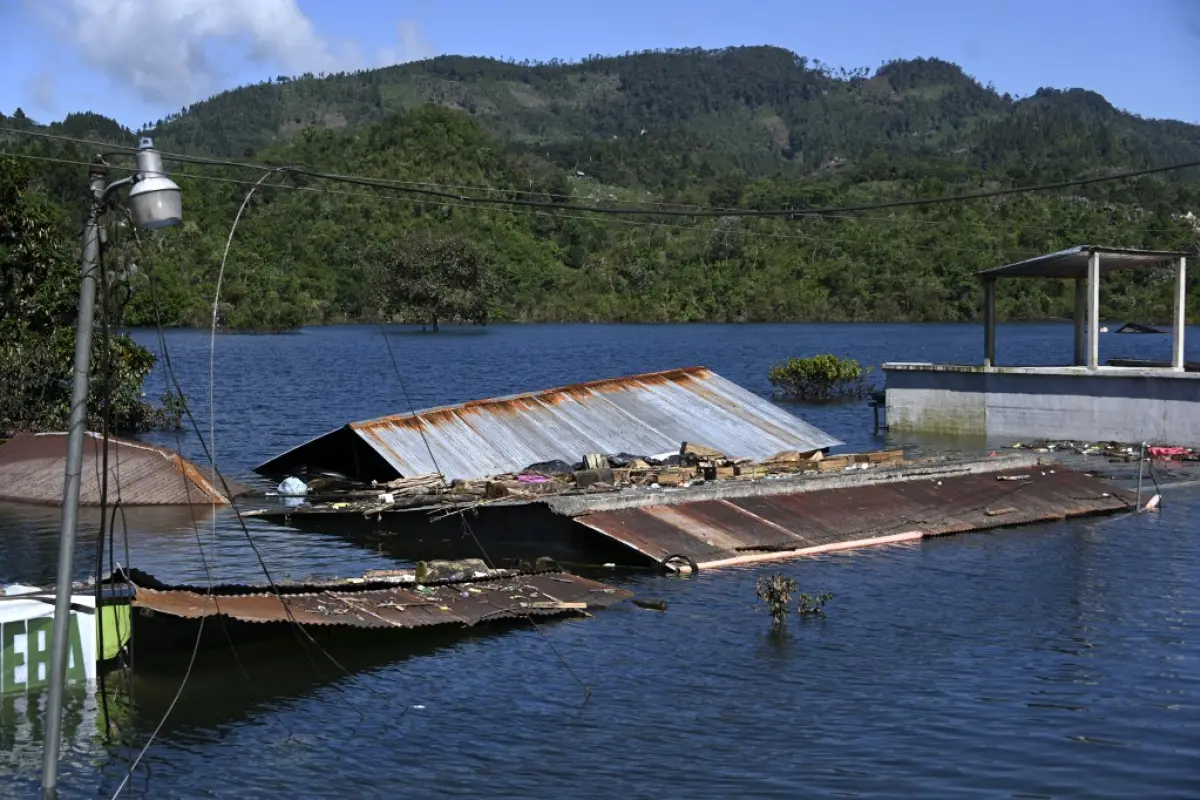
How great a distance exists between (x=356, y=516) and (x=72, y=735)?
12.4 meters

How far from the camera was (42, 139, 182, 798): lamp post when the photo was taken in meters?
10.2

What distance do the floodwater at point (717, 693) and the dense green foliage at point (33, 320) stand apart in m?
9.85

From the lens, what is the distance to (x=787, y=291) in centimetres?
15025

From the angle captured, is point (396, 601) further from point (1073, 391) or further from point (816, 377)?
point (816, 377)

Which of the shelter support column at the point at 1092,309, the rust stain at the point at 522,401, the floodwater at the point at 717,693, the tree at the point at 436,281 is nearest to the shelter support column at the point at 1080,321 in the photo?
the shelter support column at the point at 1092,309

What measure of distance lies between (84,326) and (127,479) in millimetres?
21029

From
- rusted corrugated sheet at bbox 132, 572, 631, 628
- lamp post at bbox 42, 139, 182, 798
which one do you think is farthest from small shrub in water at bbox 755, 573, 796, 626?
lamp post at bbox 42, 139, 182, 798

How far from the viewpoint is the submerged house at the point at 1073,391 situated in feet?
126

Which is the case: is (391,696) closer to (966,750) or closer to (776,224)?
(966,750)

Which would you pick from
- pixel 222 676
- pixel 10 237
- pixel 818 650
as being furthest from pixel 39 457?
pixel 818 650

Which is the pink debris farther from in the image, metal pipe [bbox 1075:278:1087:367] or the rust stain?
the rust stain

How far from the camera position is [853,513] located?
27.5 meters

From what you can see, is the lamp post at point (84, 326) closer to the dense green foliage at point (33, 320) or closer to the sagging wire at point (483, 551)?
the sagging wire at point (483, 551)

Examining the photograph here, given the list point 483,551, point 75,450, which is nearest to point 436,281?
point 483,551
